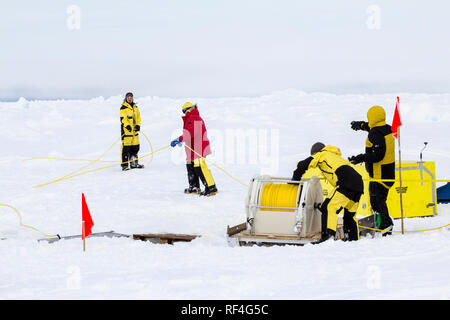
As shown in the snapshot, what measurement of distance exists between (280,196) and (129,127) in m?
7.67

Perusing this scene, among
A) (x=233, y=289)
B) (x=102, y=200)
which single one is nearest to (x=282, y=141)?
(x=102, y=200)

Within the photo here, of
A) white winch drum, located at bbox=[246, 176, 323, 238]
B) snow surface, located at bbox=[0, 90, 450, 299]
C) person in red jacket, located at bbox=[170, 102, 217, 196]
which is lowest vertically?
snow surface, located at bbox=[0, 90, 450, 299]

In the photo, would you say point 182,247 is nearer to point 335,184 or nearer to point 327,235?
point 327,235

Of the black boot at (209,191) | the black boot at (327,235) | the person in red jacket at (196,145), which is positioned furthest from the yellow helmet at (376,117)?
the black boot at (209,191)

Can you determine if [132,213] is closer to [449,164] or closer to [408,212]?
[408,212]

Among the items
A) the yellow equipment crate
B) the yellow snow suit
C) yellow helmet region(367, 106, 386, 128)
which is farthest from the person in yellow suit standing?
yellow helmet region(367, 106, 386, 128)

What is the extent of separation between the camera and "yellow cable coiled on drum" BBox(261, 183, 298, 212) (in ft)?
20.5

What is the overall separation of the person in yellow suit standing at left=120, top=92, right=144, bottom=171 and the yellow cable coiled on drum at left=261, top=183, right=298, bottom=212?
23.5 ft

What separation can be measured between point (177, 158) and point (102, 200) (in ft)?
22.5

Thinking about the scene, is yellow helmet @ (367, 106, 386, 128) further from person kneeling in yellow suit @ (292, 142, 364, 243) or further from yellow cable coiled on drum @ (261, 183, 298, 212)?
yellow cable coiled on drum @ (261, 183, 298, 212)

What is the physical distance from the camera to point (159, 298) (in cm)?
408

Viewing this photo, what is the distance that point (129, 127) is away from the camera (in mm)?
13352

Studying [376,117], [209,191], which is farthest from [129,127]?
[376,117]

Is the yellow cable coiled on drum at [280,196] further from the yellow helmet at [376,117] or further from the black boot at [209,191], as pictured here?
the black boot at [209,191]
